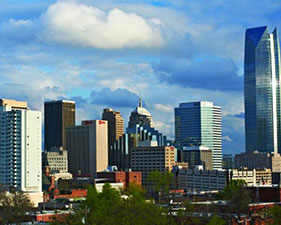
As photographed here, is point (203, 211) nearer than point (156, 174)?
No

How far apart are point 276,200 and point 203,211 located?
2902 cm

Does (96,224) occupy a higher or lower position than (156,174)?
lower

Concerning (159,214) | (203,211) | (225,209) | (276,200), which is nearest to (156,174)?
(159,214)

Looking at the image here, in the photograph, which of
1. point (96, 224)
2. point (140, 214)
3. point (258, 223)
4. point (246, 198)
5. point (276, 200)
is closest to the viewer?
point (140, 214)

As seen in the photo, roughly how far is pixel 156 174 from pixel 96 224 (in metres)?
11.2

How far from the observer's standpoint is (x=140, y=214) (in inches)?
2832

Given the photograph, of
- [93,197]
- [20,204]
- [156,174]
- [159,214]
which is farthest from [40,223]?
[159,214]

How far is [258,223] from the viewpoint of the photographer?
104875 mm

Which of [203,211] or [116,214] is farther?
[203,211]

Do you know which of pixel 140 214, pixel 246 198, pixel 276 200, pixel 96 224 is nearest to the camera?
pixel 140 214

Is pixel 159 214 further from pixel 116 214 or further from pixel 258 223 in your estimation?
pixel 258 223

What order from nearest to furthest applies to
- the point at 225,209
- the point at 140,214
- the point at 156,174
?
1. the point at 140,214
2. the point at 156,174
3. the point at 225,209

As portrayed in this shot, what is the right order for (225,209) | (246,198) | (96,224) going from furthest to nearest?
(225,209)
(246,198)
(96,224)

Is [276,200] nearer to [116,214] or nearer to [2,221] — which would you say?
[2,221]
